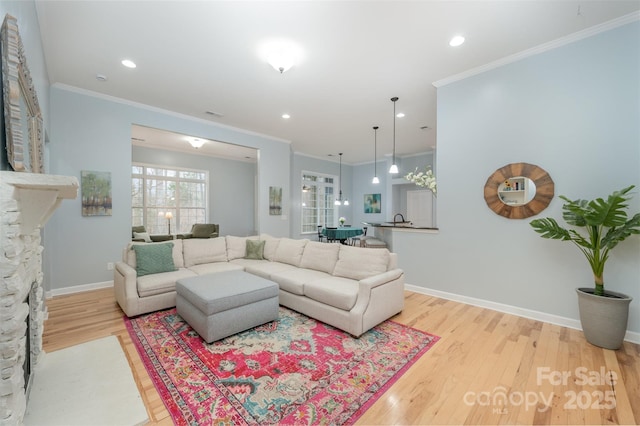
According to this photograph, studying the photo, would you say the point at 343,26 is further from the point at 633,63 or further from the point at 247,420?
the point at 247,420

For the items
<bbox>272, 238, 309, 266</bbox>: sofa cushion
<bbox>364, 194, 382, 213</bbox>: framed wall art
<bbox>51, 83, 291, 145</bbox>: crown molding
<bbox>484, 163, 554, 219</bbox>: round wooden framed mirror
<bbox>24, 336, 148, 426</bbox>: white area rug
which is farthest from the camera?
<bbox>364, 194, 382, 213</bbox>: framed wall art

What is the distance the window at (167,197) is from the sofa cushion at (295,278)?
18.4 ft

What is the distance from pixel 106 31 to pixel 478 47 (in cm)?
396

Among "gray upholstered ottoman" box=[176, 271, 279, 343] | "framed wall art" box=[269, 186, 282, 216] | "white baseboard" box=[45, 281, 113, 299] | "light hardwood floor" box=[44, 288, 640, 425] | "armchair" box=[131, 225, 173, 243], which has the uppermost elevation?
"framed wall art" box=[269, 186, 282, 216]

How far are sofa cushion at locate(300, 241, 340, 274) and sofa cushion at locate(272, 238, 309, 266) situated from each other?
0.36 ft

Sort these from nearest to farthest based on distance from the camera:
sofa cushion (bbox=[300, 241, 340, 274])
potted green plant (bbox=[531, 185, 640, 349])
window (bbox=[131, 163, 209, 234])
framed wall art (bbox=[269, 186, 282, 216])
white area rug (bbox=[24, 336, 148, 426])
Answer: white area rug (bbox=[24, 336, 148, 426])
potted green plant (bbox=[531, 185, 640, 349])
sofa cushion (bbox=[300, 241, 340, 274])
framed wall art (bbox=[269, 186, 282, 216])
window (bbox=[131, 163, 209, 234])

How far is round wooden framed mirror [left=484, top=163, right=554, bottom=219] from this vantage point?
2980 millimetres

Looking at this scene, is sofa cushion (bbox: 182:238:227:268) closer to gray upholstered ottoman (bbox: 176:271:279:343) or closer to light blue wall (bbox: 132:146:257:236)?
gray upholstered ottoman (bbox: 176:271:279:343)

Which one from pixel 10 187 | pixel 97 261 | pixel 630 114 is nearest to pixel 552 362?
pixel 630 114

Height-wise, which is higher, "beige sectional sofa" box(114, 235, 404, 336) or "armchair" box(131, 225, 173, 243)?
"armchair" box(131, 225, 173, 243)

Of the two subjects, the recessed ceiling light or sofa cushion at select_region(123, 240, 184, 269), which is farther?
sofa cushion at select_region(123, 240, 184, 269)

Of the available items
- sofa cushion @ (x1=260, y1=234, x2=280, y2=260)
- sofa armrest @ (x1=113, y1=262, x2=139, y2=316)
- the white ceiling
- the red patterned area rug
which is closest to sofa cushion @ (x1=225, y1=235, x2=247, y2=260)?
sofa cushion @ (x1=260, y1=234, x2=280, y2=260)

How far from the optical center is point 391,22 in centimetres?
249

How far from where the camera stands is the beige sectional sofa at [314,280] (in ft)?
8.87
